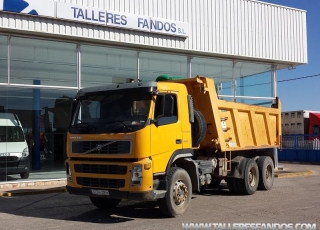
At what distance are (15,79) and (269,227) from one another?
9.25m

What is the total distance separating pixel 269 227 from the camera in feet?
26.3

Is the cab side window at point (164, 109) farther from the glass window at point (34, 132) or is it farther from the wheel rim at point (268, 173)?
the glass window at point (34, 132)

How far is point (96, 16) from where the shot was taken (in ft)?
47.9

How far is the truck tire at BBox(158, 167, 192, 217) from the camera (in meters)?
8.84

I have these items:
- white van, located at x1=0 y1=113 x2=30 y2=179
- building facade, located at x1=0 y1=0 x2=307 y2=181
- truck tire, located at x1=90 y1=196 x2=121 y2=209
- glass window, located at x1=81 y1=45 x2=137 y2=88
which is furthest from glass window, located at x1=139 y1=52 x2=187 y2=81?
truck tire, located at x1=90 y1=196 x2=121 y2=209

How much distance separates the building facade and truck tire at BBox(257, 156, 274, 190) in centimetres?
519

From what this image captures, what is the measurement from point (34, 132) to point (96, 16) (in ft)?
14.3

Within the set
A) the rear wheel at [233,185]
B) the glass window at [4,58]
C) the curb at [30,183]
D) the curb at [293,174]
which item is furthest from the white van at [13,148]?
the curb at [293,174]

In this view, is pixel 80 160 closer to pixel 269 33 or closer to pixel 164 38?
pixel 164 38

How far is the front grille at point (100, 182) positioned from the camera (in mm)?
8516

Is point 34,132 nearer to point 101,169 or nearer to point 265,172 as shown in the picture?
point 101,169

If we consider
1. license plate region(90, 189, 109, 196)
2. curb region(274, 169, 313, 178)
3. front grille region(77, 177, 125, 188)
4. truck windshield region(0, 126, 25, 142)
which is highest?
truck windshield region(0, 126, 25, 142)

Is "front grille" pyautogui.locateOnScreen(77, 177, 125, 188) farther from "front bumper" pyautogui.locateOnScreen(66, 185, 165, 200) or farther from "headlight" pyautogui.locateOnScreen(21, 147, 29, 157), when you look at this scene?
"headlight" pyautogui.locateOnScreen(21, 147, 29, 157)

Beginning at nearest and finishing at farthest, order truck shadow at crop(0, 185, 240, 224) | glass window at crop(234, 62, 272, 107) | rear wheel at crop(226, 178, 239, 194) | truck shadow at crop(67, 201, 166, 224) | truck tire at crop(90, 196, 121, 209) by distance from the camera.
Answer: truck shadow at crop(67, 201, 166, 224), truck shadow at crop(0, 185, 240, 224), truck tire at crop(90, 196, 121, 209), rear wheel at crop(226, 178, 239, 194), glass window at crop(234, 62, 272, 107)
